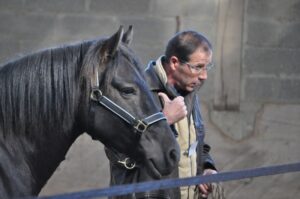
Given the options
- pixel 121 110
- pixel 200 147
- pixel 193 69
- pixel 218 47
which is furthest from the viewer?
pixel 218 47

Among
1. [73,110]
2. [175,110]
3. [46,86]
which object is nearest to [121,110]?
[73,110]

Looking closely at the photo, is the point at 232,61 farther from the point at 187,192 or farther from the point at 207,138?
the point at 187,192

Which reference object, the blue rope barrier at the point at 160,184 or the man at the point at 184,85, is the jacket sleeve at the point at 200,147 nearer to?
the man at the point at 184,85

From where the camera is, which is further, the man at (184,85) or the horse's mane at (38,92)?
the man at (184,85)

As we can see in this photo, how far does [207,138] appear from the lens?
246 inches

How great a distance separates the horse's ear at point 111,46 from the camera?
288 centimetres

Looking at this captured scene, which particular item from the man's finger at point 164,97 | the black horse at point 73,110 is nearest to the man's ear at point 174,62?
the man's finger at point 164,97

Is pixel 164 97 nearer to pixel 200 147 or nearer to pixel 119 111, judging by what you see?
pixel 200 147

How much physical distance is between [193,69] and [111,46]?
67cm

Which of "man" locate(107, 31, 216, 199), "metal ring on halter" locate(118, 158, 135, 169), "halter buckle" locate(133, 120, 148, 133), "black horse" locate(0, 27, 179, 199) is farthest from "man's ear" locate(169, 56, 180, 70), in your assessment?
"halter buckle" locate(133, 120, 148, 133)

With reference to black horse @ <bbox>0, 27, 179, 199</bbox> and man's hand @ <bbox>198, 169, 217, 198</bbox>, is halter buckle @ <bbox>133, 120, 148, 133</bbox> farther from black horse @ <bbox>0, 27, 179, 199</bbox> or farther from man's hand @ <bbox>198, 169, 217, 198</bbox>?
man's hand @ <bbox>198, 169, 217, 198</bbox>

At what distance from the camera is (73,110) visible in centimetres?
288

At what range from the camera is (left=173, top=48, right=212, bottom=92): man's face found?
3.47 m

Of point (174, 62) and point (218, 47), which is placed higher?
point (174, 62)
